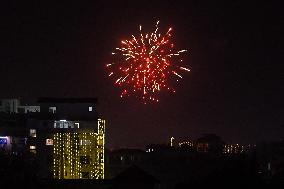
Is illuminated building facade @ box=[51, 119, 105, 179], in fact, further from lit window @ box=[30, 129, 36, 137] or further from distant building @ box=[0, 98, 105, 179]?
lit window @ box=[30, 129, 36, 137]

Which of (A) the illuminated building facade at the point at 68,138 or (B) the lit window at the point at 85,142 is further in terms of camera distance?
(B) the lit window at the point at 85,142

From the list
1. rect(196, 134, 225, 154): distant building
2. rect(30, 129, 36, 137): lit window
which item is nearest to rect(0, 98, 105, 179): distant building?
rect(30, 129, 36, 137): lit window

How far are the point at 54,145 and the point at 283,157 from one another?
14.9 m

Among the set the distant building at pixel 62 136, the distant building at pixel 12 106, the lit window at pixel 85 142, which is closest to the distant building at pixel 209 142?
the distant building at pixel 62 136

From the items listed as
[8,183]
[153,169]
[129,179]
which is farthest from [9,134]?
[8,183]

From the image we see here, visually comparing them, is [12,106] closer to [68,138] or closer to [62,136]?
[62,136]

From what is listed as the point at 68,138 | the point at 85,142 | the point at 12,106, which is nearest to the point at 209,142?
the point at 85,142

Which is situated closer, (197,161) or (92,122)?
(197,161)

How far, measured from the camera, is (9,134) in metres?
38.2

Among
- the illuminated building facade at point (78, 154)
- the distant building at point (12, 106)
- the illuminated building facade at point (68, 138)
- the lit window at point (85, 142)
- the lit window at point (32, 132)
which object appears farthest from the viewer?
the distant building at point (12, 106)

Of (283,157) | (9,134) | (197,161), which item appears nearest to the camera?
(197,161)

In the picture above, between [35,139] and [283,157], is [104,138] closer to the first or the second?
[35,139]

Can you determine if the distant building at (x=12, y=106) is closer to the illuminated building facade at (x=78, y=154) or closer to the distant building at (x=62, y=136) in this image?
the distant building at (x=62, y=136)

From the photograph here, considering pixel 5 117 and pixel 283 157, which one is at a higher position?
pixel 5 117
